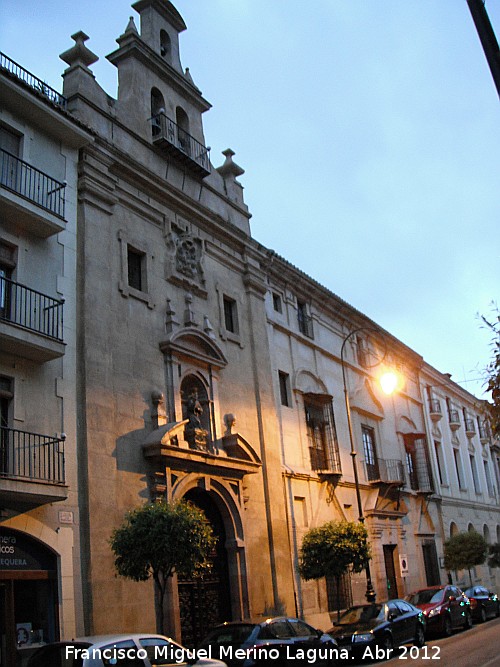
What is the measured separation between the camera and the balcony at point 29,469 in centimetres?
1402

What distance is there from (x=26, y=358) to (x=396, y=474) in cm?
2219

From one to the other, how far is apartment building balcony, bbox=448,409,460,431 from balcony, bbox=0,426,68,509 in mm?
33997

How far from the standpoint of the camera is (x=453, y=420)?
4619 centimetres

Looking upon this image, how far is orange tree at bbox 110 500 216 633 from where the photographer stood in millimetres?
15203

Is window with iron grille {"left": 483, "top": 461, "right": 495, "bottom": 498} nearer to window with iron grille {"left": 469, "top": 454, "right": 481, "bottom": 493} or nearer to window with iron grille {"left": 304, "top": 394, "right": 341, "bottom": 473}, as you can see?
window with iron grille {"left": 469, "top": 454, "right": 481, "bottom": 493}

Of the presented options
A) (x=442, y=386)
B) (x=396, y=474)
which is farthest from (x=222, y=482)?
(x=442, y=386)

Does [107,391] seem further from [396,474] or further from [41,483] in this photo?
[396,474]

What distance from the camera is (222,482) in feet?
69.8

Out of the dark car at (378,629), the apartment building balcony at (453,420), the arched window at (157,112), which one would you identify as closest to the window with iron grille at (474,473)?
the apartment building balcony at (453,420)

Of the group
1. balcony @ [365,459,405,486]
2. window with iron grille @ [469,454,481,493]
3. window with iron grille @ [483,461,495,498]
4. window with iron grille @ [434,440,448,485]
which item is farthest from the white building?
window with iron grille @ [483,461,495,498]

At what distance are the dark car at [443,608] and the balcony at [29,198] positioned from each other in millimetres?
15916

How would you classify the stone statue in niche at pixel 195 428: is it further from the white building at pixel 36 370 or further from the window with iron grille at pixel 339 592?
the window with iron grille at pixel 339 592

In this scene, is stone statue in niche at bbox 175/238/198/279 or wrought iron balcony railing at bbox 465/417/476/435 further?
wrought iron balcony railing at bbox 465/417/476/435

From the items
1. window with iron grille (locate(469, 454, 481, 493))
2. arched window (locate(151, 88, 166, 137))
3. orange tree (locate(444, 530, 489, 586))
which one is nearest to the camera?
arched window (locate(151, 88, 166, 137))
